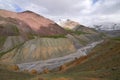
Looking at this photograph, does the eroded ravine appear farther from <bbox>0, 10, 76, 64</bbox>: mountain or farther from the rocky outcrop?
the rocky outcrop

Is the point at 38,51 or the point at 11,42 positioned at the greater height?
the point at 11,42

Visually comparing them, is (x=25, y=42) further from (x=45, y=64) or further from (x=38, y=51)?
(x=45, y=64)

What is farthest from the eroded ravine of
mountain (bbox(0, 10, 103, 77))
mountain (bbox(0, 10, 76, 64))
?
mountain (bbox(0, 10, 76, 64))

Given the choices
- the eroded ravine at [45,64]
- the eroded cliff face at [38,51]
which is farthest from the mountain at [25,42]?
the eroded ravine at [45,64]

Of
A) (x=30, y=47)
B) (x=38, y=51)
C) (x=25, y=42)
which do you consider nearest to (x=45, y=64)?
(x=38, y=51)

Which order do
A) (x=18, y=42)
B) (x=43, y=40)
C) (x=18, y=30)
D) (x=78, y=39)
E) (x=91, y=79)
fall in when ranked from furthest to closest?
(x=78, y=39) < (x=18, y=30) < (x=18, y=42) < (x=43, y=40) < (x=91, y=79)

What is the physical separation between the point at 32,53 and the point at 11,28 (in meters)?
37.4

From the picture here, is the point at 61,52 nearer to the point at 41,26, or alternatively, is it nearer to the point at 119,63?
the point at 41,26

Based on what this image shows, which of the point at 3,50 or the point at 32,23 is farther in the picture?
the point at 32,23

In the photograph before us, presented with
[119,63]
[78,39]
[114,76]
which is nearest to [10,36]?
[78,39]

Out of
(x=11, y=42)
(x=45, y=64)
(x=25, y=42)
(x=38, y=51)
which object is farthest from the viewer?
(x=11, y=42)

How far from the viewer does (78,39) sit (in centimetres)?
18912

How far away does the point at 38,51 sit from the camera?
128125 millimetres

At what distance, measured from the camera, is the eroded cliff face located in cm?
12356
